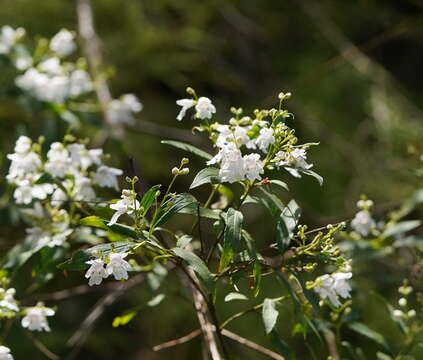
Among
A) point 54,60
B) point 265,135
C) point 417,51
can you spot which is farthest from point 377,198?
point 265,135

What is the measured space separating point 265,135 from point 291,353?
17.8 inches

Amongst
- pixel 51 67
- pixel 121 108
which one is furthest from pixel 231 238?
pixel 121 108

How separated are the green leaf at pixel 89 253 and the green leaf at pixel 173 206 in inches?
2.5

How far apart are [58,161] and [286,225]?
59 centimetres

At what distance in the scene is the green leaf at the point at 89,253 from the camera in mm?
886

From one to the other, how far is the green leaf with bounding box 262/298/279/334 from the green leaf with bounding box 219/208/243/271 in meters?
0.15

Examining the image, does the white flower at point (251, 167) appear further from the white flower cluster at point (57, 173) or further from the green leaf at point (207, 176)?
the white flower cluster at point (57, 173)

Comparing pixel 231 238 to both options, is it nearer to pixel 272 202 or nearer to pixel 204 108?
A: pixel 272 202

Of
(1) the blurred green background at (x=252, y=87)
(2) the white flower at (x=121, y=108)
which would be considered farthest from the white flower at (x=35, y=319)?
(1) the blurred green background at (x=252, y=87)

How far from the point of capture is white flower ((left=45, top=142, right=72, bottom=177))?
4.13 ft

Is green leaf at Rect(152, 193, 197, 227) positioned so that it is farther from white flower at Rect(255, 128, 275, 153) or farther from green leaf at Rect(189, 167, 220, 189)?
white flower at Rect(255, 128, 275, 153)

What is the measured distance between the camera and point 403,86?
3.56 m

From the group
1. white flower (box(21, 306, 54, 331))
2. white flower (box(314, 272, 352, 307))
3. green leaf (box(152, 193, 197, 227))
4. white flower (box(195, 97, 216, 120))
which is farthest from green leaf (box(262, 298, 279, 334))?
white flower (box(21, 306, 54, 331))

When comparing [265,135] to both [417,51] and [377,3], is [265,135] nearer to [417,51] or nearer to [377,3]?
[377,3]
